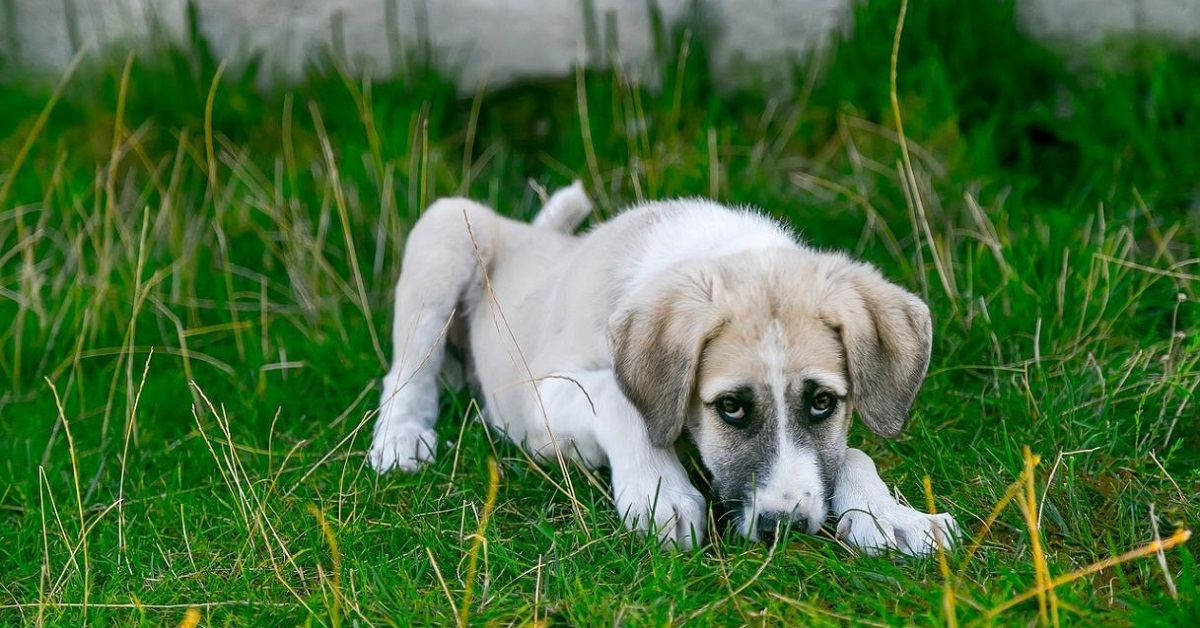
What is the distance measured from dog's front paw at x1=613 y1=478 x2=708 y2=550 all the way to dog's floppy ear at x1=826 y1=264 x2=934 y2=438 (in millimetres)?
549

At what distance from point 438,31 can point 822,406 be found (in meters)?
3.83

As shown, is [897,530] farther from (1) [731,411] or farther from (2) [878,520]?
(1) [731,411]

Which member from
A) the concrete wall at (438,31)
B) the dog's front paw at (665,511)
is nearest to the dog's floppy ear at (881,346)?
the dog's front paw at (665,511)

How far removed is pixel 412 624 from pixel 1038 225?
3.30 meters

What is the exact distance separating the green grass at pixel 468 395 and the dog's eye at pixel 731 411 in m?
0.36

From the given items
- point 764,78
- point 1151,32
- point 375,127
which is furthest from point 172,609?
point 1151,32

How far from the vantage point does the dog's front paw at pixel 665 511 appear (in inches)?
144

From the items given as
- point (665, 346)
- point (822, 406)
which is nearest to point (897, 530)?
point (822, 406)

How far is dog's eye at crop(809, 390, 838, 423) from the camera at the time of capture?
3.65 metres

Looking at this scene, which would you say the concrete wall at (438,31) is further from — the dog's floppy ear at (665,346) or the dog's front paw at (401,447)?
the dog's floppy ear at (665,346)

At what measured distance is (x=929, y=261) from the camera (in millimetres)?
5668

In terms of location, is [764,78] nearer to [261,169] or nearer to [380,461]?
[261,169]

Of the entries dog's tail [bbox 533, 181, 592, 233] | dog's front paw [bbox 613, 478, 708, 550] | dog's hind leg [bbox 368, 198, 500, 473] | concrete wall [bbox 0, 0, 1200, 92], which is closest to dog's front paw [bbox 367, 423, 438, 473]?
dog's hind leg [bbox 368, 198, 500, 473]

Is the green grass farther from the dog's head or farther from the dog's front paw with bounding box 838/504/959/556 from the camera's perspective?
the dog's head
